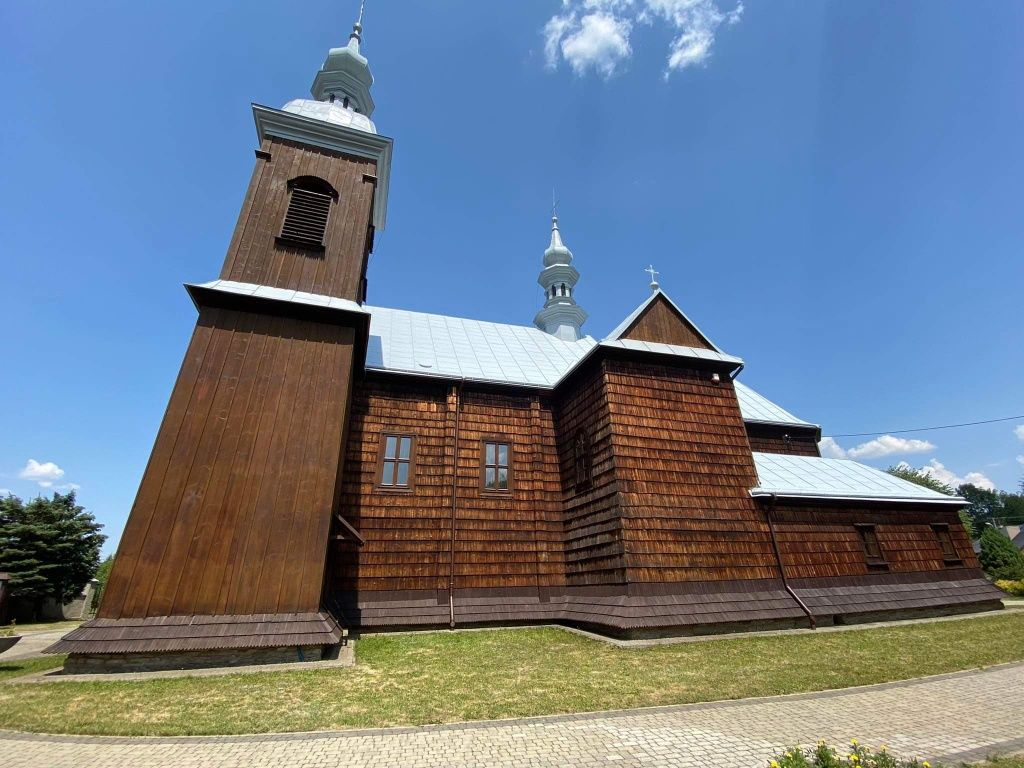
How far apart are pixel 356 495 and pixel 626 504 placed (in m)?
6.85

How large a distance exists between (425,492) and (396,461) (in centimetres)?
118

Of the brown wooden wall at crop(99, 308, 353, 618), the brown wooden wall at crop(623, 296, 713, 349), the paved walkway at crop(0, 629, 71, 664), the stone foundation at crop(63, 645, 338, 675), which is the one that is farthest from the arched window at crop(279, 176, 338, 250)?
the paved walkway at crop(0, 629, 71, 664)

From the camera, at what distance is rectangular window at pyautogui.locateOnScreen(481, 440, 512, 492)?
13.5 metres

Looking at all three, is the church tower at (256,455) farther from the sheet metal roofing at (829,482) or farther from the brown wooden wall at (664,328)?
the sheet metal roofing at (829,482)

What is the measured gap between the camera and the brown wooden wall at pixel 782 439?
17.3 m

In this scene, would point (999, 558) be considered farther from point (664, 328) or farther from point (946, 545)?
point (664, 328)

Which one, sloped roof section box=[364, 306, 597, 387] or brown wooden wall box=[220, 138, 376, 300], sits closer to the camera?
brown wooden wall box=[220, 138, 376, 300]

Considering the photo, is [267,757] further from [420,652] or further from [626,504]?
[626,504]

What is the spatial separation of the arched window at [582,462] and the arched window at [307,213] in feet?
28.3

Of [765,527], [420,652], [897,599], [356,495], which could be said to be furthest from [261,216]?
[897,599]

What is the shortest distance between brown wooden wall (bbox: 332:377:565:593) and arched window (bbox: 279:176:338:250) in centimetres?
409

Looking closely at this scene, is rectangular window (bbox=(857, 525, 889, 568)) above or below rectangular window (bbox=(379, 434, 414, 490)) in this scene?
below

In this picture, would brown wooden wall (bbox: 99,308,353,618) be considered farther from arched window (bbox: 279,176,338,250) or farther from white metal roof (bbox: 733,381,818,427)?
white metal roof (bbox: 733,381,818,427)

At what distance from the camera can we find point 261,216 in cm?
1205
